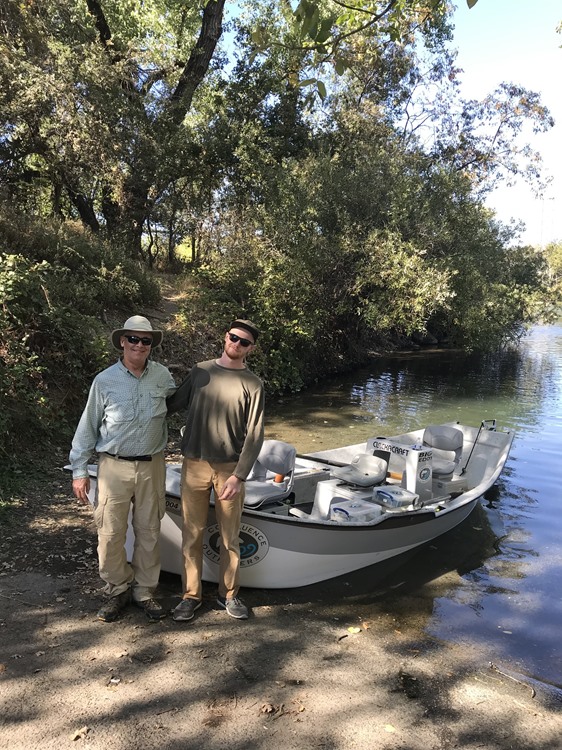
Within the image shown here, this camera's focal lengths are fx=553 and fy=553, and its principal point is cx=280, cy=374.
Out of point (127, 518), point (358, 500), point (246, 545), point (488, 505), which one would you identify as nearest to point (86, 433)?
point (127, 518)

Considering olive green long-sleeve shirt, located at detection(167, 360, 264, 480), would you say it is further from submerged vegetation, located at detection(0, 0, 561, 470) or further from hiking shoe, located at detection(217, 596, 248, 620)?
submerged vegetation, located at detection(0, 0, 561, 470)

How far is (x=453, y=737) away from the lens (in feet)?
11.0

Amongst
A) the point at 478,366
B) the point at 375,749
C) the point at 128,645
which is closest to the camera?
the point at 375,749

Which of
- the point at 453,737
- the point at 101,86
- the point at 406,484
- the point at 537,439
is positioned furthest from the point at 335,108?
the point at 453,737

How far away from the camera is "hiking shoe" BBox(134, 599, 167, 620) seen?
424 centimetres

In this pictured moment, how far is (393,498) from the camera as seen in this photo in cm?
589

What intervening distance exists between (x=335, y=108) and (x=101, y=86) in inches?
456

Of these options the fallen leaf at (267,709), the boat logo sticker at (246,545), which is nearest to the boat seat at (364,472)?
the boat logo sticker at (246,545)

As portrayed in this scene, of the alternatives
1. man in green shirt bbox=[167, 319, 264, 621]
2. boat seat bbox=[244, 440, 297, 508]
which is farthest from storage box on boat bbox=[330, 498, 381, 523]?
man in green shirt bbox=[167, 319, 264, 621]

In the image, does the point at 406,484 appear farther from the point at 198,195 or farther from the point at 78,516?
the point at 198,195

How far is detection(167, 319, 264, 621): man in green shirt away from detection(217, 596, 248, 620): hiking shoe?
316 mm

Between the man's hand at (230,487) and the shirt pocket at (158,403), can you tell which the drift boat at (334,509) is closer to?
the man's hand at (230,487)

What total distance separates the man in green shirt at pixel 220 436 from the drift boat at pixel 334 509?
27 centimetres

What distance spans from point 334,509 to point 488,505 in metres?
4.03
